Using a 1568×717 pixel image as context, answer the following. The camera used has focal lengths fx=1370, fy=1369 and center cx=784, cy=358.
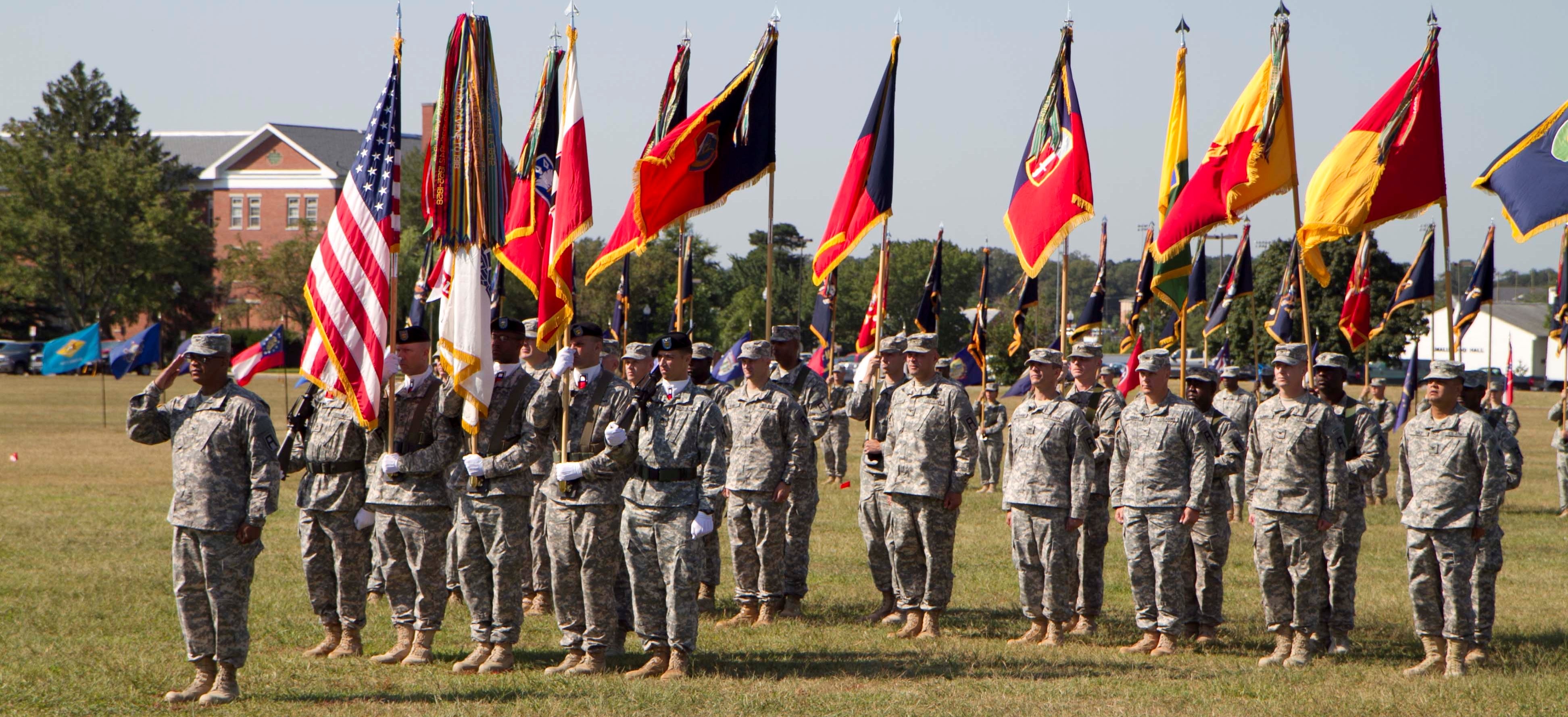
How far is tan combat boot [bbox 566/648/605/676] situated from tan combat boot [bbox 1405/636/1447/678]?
17.2 feet

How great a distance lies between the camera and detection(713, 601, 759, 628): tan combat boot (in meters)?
10.7

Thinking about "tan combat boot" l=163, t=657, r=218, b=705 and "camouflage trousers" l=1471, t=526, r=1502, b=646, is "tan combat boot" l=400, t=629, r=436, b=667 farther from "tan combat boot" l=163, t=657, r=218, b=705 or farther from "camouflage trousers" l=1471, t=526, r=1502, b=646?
"camouflage trousers" l=1471, t=526, r=1502, b=646

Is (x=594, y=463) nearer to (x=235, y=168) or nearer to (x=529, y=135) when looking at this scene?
(x=529, y=135)

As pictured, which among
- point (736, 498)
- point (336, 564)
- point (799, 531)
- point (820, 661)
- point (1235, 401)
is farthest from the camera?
point (1235, 401)

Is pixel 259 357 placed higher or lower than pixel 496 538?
higher

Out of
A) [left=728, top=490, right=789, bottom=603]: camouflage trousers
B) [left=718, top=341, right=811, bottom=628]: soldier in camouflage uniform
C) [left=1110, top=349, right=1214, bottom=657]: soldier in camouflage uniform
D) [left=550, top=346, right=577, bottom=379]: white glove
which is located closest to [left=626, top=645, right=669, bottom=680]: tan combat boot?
[left=550, top=346, right=577, bottom=379]: white glove

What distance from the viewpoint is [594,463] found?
8.38m

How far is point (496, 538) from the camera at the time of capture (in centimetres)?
866

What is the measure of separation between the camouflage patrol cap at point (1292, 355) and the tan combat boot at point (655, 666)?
457 cm

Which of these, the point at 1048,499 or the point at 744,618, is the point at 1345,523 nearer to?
the point at 1048,499

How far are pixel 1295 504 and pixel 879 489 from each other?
3138 mm

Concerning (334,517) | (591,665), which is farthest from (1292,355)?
(334,517)

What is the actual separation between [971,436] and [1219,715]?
2770 mm

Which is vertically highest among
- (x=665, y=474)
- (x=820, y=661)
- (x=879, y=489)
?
(x=665, y=474)
